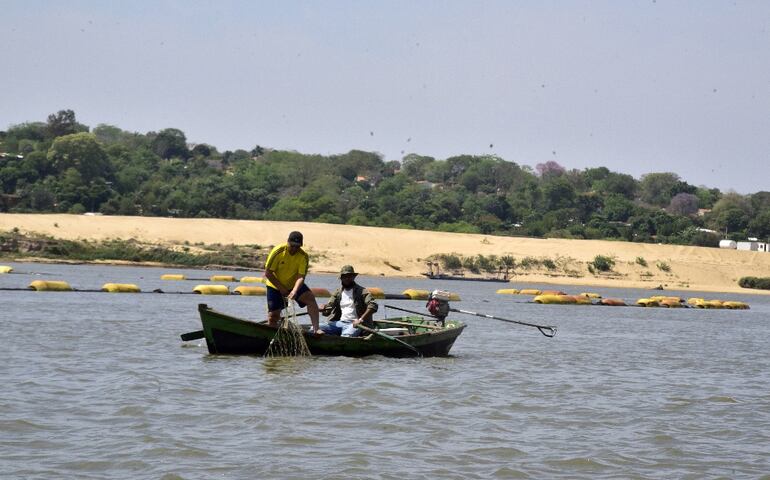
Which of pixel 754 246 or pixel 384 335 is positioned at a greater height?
pixel 754 246

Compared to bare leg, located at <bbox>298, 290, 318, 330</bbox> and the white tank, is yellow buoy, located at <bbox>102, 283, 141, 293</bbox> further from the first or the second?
the white tank

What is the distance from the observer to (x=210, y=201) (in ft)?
302

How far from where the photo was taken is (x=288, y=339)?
1914 cm

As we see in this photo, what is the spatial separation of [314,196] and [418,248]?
1726 cm

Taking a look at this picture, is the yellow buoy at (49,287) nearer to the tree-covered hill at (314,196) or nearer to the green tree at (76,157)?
the tree-covered hill at (314,196)

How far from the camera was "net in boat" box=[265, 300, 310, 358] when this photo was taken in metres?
19.0

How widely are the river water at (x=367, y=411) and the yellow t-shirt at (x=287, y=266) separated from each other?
1279 mm

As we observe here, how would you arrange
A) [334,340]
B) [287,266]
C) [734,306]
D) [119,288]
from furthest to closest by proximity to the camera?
[734,306] → [119,288] → [334,340] → [287,266]

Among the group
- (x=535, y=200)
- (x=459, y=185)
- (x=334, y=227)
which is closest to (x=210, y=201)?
(x=334, y=227)

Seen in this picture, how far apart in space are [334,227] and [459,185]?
58.3m

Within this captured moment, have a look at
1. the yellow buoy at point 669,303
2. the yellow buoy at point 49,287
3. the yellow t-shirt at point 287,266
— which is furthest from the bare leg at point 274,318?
the yellow buoy at point 669,303

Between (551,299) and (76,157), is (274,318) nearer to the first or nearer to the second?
(551,299)

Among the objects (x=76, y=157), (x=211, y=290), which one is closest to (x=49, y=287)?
(x=211, y=290)

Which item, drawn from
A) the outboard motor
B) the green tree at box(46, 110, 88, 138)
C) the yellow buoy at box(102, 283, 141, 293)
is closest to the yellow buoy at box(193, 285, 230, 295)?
the yellow buoy at box(102, 283, 141, 293)
